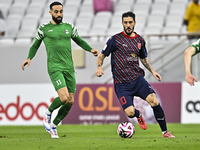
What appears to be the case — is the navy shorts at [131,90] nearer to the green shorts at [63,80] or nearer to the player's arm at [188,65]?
the green shorts at [63,80]

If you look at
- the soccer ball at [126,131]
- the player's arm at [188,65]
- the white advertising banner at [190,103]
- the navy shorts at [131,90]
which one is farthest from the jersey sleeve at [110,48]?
the white advertising banner at [190,103]

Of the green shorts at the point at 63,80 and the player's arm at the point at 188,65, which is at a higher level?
the player's arm at the point at 188,65

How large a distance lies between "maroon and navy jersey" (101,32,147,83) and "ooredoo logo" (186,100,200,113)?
16.2ft

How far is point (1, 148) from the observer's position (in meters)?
5.61

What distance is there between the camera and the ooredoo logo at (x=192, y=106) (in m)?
11.9

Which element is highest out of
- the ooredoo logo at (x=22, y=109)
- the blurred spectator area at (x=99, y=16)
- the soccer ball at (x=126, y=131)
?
the blurred spectator area at (x=99, y=16)

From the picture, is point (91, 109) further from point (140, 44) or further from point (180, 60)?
point (140, 44)

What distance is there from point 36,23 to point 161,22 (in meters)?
4.49

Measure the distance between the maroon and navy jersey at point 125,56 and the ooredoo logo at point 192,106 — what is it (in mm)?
4949

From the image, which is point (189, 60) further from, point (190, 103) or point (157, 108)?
point (190, 103)

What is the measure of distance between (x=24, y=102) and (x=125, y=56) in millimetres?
5765

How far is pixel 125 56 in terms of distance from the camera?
7.25 m

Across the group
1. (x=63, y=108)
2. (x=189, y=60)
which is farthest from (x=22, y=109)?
(x=189, y=60)

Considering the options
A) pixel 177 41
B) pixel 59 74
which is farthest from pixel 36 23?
pixel 59 74
